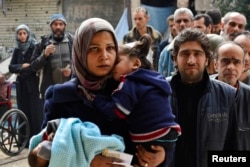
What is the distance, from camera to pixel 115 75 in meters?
1.78

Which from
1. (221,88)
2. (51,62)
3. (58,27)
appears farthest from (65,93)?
(58,27)

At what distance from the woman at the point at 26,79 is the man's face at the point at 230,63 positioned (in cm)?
379

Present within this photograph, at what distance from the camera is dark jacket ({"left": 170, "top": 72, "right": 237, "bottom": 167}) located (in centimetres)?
232

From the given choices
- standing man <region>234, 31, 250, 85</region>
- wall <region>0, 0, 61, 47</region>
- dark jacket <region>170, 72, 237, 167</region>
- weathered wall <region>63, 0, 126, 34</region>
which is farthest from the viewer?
wall <region>0, 0, 61, 47</region>

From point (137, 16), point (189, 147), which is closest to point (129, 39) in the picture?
point (137, 16)

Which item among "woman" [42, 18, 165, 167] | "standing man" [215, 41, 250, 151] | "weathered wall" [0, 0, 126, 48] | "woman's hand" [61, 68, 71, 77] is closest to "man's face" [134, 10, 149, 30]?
"woman's hand" [61, 68, 71, 77]

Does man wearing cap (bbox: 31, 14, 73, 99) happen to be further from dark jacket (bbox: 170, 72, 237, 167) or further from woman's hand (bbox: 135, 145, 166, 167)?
woman's hand (bbox: 135, 145, 166, 167)

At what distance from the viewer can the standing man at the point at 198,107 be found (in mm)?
2326

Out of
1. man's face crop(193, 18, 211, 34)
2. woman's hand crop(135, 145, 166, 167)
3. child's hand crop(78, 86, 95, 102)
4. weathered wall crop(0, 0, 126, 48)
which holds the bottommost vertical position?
woman's hand crop(135, 145, 166, 167)

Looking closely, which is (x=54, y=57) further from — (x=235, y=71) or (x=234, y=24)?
(x=235, y=71)

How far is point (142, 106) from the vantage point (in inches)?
67.6

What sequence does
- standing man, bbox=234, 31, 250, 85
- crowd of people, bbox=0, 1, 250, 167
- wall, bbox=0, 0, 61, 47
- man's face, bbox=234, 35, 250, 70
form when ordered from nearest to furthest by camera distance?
crowd of people, bbox=0, 1, 250, 167 → standing man, bbox=234, 31, 250, 85 → man's face, bbox=234, 35, 250, 70 → wall, bbox=0, 0, 61, 47

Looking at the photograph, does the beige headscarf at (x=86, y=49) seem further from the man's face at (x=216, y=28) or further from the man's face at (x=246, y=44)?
the man's face at (x=216, y=28)

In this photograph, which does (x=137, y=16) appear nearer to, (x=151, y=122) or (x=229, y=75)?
(x=229, y=75)
